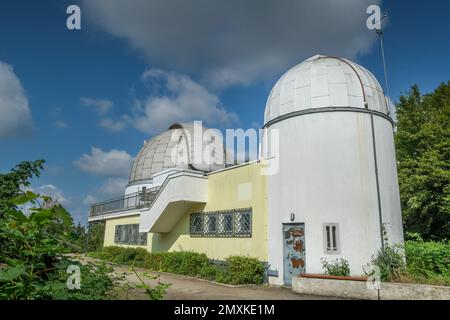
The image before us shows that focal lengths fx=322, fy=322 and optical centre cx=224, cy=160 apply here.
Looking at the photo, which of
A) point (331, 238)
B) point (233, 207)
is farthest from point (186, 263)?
point (331, 238)

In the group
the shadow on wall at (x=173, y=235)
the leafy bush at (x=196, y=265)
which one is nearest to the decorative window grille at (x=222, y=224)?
the shadow on wall at (x=173, y=235)

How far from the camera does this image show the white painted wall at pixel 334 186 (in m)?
10.4

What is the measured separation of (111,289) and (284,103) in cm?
956

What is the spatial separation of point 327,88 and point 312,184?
11.8 ft

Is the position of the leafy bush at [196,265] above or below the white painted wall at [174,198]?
below

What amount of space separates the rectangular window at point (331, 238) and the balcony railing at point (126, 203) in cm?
1065

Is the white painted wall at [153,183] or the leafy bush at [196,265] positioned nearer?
the leafy bush at [196,265]

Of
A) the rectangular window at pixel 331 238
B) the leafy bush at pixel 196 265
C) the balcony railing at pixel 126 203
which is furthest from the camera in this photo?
the balcony railing at pixel 126 203

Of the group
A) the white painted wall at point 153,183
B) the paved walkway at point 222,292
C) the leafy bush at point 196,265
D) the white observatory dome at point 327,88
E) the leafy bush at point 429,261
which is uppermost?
the white observatory dome at point 327,88

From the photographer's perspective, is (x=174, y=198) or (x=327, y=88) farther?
(x=174, y=198)

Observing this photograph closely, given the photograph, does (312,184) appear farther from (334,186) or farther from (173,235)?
(173,235)

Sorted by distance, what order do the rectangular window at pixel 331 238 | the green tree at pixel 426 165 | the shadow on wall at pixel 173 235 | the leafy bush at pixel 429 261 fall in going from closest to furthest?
the leafy bush at pixel 429 261, the rectangular window at pixel 331 238, the green tree at pixel 426 165, the shadow on wall at pixel 173 235

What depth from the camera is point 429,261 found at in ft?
31.3

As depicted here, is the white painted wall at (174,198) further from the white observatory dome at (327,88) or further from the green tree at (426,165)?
the green tree at (426,165)
